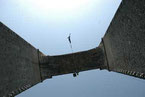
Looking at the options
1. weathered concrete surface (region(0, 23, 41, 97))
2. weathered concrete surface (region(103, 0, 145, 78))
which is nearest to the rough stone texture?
weathered concrete surface (region(0, 23, 41, 97))

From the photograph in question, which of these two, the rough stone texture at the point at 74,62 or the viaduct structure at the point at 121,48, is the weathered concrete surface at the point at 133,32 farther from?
the rough stone texture at the point at 74,62

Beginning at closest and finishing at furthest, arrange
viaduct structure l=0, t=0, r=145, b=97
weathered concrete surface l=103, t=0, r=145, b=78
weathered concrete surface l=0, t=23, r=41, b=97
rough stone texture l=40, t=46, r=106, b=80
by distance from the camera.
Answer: weathered concrete surface l=103, t=0, r=145, b=78 < viaduct structure l=0, t=0, r=145, b=97 < weathered concrete surface l=0, t=23, r=41, b=97 < rough stone texture l=40, t=46, r=106, b=80

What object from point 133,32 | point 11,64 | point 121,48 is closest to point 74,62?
point 121,48

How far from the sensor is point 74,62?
930cm

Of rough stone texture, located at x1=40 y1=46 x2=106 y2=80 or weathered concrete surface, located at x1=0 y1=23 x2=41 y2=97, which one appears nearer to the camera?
weathered concrete surface, located at x1=0 y1=23 x2=41 y2=97

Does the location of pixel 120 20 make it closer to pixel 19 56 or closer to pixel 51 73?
Result: pixel 19 56

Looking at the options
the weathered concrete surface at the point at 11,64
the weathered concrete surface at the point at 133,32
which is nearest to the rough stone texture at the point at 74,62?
the weathered concrete surface at the point at 11,64

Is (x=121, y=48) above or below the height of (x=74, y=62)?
above

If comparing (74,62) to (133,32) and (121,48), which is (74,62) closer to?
(121,48)

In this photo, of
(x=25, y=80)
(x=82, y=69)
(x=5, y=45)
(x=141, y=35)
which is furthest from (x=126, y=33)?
(x=82, y=69)

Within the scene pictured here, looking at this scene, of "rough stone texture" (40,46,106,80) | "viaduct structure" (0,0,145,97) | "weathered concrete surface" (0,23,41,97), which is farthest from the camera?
"rough stone texture" (40,46,106,80)

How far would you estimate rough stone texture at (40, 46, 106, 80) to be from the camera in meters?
9.16

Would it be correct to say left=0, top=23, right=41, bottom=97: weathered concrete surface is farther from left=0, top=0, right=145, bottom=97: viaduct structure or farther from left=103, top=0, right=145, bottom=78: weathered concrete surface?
left=103, top=0, right=145, bottom=78: weathered concrete surface

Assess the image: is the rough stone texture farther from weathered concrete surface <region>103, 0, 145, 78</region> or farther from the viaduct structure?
weathered concrete surface <region>103, 0, 145, 78</region>
